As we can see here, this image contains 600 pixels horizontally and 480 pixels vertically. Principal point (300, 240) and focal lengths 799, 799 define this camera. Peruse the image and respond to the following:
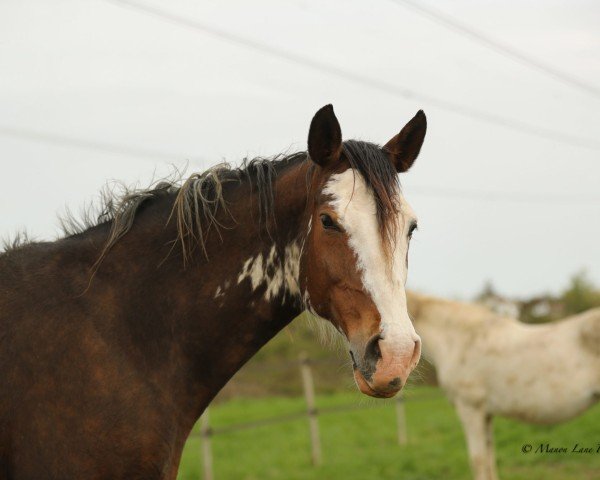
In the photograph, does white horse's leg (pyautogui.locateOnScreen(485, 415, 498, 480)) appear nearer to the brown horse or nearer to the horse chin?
the brown horse

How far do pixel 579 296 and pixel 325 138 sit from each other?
57.2ft

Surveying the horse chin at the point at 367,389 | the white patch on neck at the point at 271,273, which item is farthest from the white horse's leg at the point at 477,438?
the horse chin at the point at 367,389

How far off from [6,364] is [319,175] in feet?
4.31

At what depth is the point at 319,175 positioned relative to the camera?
119 inches

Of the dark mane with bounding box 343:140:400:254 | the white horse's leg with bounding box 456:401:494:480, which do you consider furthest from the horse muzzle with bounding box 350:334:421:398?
the white horse's leg with bounding box 456:401:494:480

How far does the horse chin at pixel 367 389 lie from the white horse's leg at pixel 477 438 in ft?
19.4

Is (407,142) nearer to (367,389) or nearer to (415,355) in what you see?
(415,355)

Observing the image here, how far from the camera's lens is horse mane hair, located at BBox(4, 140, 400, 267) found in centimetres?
294

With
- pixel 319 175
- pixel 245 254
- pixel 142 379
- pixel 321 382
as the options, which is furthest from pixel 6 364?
pixel 321 382

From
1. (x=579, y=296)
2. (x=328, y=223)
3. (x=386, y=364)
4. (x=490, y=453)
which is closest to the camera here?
(x=386, y=364)

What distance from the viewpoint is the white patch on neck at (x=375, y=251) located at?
268 centimetres

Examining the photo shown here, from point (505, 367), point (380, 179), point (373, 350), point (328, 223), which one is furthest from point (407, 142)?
point (505, 367)

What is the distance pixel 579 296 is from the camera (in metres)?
19.0

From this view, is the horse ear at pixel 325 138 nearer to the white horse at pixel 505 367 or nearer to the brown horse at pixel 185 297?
the brown horse at pixel 185 297
